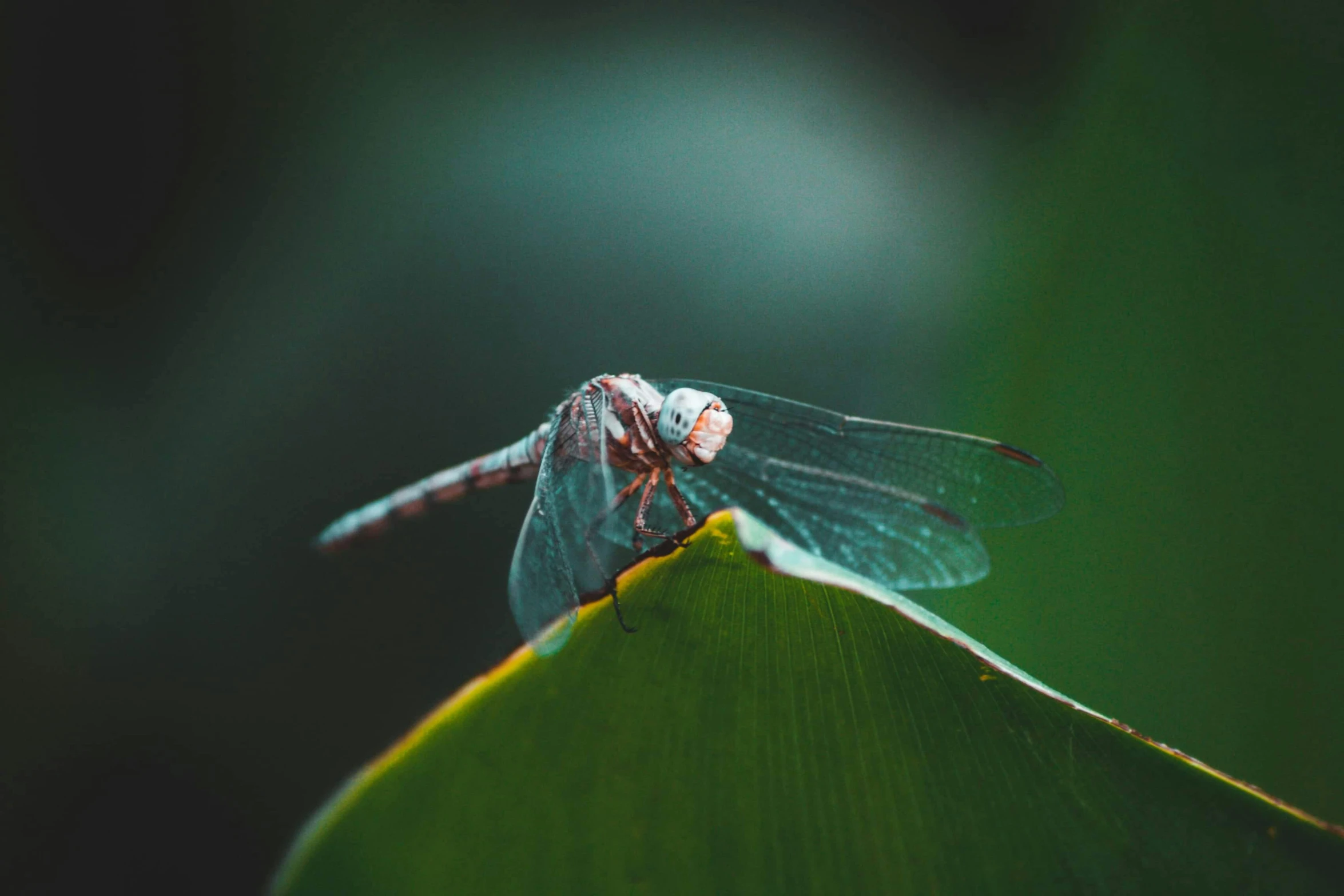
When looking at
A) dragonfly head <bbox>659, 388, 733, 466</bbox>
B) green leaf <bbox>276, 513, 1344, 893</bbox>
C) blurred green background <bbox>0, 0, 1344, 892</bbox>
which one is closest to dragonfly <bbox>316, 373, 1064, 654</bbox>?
dragonfly head <bbox>659, 388, 733, 466</bbox>

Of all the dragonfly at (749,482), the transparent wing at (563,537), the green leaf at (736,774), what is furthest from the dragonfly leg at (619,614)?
the dragonfly at (749,482)

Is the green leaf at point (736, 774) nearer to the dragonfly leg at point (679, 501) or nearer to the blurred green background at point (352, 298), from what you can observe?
the dragonfly leg at point (679, 501)

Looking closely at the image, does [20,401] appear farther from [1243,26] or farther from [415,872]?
[1243,26]

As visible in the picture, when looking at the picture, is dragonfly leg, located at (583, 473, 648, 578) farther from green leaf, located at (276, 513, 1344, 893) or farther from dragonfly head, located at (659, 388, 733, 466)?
green leaf, located at (276, 513, 1344, 893)

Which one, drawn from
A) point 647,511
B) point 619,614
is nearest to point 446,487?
point 647,511

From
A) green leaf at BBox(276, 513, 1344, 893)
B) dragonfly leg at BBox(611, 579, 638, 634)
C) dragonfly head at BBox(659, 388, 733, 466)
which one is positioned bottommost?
green leaf at BBox(276, 513, 1344, 893)
